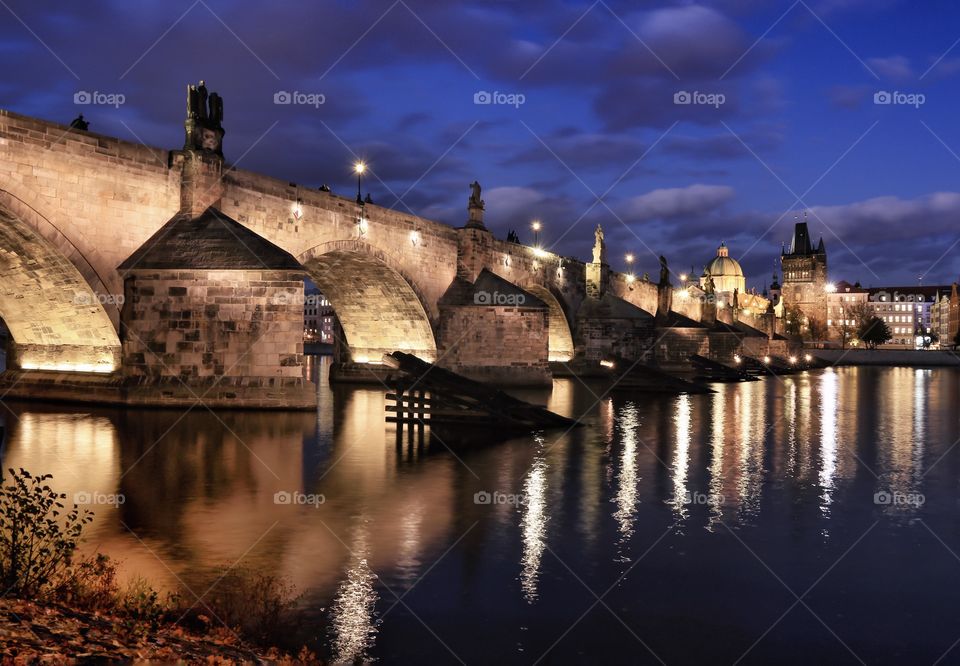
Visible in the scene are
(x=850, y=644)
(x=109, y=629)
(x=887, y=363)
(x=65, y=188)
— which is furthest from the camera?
(x=887, y=363)

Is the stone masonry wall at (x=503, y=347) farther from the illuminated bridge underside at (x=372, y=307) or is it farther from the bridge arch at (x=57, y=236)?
the bridge arch at (x=57, y=236)

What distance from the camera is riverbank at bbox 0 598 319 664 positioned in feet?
14.4

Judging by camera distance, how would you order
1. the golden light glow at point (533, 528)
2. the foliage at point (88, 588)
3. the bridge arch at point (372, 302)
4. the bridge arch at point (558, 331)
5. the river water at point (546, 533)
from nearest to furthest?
the foliage at point (88, 588) → the river water at point (546, 533) → the golden light glow at point (533, 528) → the bridge arch at point (372, 302) → the bridge arch at point (558, 331)

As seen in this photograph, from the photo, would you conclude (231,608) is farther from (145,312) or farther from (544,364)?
(544,364)

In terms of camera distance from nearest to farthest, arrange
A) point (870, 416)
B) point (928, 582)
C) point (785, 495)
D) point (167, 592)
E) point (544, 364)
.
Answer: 1. point (167, 592)
2. point (928, 582)
3. point (785, 495)
4. point (870, 416)
5. point (544, 364)

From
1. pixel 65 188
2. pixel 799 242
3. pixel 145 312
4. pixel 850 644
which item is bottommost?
pixel 850 644

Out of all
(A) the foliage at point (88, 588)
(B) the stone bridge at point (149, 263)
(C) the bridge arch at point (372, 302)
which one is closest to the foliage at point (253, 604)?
(A) the foliage at point (88, 588)

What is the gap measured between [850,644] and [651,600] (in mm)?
1450

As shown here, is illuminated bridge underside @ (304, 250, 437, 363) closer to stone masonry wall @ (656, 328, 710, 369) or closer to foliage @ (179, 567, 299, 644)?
stone masonry wall @ (656, 328, 710, 369)

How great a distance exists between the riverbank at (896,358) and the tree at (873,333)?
29829mm

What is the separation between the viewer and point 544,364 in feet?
111

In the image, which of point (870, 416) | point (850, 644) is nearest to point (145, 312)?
point (850, 644)

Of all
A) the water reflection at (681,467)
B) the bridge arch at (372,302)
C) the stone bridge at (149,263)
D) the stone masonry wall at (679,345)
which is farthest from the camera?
the stone masonry wall at (679,345)

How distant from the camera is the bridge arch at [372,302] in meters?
30.8
